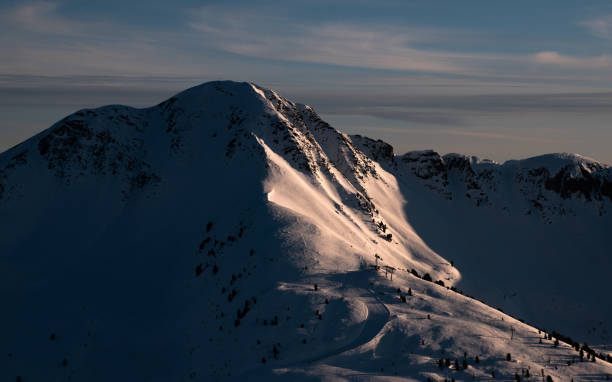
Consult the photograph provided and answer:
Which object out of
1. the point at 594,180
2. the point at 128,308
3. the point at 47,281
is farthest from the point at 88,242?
the point at 594,180

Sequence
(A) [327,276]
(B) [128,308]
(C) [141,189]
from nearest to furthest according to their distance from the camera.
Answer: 1. (A) [327,276]
2. (B) [128,308]
3. (C) [141,189]

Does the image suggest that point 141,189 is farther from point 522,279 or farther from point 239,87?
point 522,279

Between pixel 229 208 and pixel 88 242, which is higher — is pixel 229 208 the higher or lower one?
the higher one

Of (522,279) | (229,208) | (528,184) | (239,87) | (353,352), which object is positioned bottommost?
(522,279)

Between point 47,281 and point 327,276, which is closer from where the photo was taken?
point 327,276

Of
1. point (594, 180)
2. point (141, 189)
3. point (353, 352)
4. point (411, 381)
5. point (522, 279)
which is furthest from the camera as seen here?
point (594, 180)

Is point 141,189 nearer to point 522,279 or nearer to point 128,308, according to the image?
point 128,308
